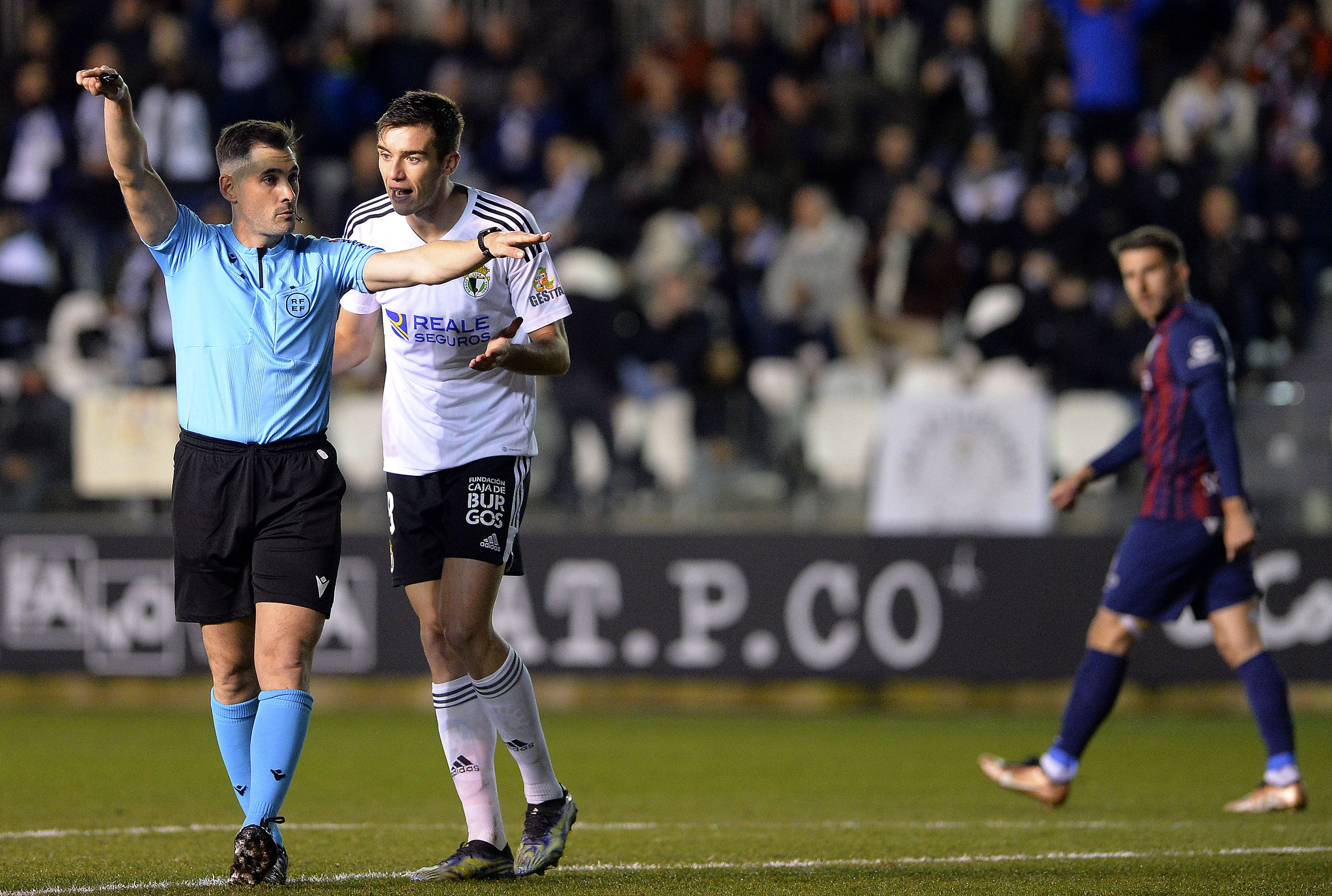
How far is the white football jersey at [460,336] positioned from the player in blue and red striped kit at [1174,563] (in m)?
2.67

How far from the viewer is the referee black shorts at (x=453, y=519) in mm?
5230

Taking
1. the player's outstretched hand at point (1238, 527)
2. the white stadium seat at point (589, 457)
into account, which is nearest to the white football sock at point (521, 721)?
the player's outstretched hand at point (1238, 527)

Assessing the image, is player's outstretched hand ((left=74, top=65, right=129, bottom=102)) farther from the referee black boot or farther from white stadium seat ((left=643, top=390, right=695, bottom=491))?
white stadium seat ((left=643, top=390, right=695, bottom=491))

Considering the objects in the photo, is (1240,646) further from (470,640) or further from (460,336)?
(460,336)

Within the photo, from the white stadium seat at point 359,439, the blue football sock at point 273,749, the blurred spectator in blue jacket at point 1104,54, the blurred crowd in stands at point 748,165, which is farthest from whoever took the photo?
the blurred spectator in blue jacket at point 1104,54

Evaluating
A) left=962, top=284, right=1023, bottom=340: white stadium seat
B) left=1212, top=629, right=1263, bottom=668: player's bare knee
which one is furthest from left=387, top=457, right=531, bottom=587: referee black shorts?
left=962, top=284, right=1023, bottom=340: white stadium seat

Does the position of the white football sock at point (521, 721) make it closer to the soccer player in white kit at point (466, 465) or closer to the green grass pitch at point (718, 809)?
the soccer player in white kit at point (466, 465)

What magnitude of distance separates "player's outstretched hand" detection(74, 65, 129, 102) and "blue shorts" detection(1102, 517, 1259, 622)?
419 centimetres

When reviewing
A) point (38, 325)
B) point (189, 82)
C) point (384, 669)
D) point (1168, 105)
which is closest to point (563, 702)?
point (384, 669)

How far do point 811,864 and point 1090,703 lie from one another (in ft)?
6.29

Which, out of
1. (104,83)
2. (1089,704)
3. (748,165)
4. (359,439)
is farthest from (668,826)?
(748,165)

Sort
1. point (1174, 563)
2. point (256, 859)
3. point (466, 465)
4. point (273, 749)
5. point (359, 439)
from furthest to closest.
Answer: point (359, 439) < point (1174, 563) < point (466, 465) < point (273, 749) < point (256, 859)

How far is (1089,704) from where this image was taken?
692cm

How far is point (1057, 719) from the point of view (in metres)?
10.6
